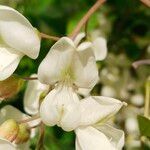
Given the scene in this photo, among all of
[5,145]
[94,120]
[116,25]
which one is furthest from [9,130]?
[116,25]

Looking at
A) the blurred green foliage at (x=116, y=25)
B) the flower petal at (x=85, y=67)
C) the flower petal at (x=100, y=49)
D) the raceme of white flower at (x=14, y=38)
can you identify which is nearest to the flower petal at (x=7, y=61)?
the raceme of white flower at (x=14, y=38)

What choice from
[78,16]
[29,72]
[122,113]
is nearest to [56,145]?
[29,72]

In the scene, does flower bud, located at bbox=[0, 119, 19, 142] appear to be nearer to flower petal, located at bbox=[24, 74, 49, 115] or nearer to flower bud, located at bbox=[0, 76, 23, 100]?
flower bud, located at bbox=[0, 76, 23, 100]

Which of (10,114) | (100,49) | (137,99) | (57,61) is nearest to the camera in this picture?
(57,61)

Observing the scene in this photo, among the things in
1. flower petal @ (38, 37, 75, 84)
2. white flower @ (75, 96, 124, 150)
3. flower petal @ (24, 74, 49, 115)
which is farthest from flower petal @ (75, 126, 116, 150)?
flower petal @ (24, 74, 49, 115)

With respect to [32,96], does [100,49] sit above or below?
above

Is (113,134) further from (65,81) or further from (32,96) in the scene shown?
(32,96)
